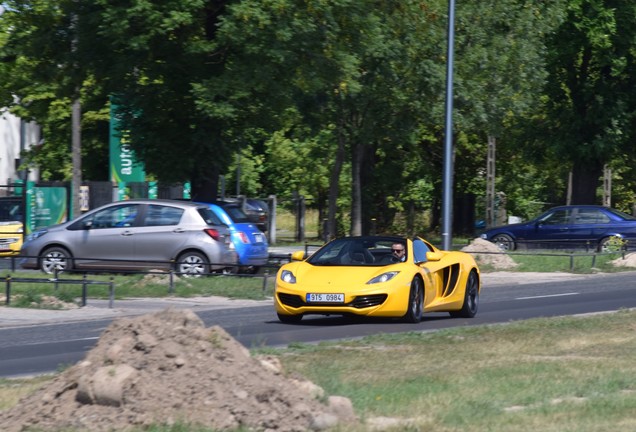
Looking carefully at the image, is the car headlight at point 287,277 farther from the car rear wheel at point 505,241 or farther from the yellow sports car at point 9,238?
the car rear wheel at point 505,241

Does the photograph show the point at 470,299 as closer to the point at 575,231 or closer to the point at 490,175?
the point at 575,231

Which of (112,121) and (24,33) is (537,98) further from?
(24,33)

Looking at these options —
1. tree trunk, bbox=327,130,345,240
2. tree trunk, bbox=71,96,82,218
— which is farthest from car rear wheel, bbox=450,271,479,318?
tree trunk, bbox=327,130,345,240

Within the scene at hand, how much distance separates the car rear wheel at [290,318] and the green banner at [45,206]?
971 inches

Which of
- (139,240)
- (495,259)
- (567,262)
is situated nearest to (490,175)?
(567,262)

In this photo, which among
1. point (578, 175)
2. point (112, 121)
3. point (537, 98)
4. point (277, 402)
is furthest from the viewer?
point (578, 175)

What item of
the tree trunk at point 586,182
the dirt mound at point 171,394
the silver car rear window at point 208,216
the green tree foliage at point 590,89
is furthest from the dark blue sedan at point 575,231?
the dirt mound at point 171,394

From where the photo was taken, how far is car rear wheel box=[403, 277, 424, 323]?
17594mm

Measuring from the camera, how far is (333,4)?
30.1 metres

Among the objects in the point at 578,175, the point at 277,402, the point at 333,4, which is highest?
the point at 333,4

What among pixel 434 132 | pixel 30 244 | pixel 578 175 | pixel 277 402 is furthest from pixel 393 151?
pixel 277 402

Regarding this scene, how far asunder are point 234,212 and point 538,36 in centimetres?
1746

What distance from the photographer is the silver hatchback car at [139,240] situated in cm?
2642

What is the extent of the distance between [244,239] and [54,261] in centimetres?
393
